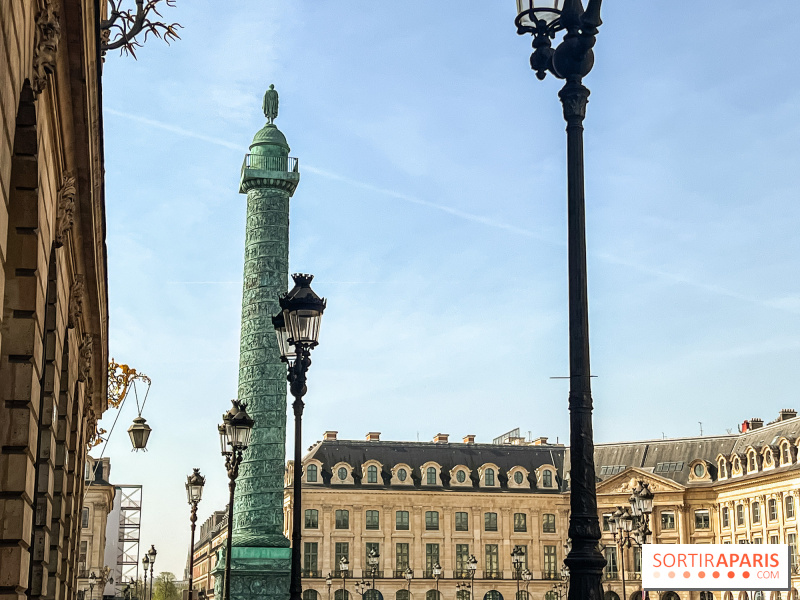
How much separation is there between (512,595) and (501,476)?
7.60 m

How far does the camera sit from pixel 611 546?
236 feet

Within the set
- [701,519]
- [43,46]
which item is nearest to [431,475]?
[701,519]

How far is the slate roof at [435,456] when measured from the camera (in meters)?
71.4

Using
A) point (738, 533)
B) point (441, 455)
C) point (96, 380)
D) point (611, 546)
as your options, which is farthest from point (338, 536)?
point (96, 380)

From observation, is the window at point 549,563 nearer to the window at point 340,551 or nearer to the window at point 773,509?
the window at point 340,551

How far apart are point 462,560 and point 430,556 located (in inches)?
82.7

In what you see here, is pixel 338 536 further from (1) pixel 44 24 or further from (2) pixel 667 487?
(1) pixel 44 24

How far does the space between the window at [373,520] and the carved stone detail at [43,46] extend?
6567 centimetres

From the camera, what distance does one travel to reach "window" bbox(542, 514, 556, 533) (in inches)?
2879

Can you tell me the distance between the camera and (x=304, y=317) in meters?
12.0

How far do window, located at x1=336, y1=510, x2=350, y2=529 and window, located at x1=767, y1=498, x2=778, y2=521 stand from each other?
83.0ft

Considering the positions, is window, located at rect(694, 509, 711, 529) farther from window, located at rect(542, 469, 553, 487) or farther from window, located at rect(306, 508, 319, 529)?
window, located at rect(306, 508, 319, 529)

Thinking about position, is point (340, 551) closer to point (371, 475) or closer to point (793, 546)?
point (371, 475)

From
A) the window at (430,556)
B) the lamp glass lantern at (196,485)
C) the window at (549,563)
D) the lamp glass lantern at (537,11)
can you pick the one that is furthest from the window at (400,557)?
the lamp glass lantern at (537,11)
